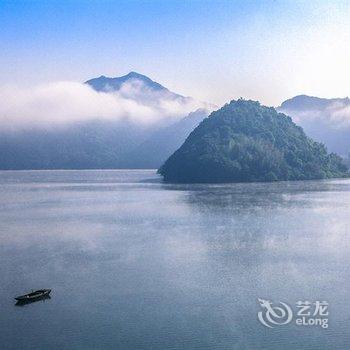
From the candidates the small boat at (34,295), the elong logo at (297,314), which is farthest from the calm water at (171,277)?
the small boat at (34,295)

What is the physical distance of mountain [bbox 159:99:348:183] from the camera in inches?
6371

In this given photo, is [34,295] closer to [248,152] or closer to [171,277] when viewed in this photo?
[171,277]

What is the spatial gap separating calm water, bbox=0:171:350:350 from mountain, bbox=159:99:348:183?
83642mm

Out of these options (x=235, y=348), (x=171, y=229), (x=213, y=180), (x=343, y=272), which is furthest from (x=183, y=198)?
(x=235, y=348)

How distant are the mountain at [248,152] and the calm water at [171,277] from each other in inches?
3293

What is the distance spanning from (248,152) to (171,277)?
422 feet

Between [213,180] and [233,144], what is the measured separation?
15.3m

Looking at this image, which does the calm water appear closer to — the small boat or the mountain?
the small boat

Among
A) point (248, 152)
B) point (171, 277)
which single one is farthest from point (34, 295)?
point (248, 152)

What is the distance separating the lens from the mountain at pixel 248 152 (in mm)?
161812

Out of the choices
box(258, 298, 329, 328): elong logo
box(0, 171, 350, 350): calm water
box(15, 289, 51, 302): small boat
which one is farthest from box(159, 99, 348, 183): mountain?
box(15, 289, 51, 302): small boat

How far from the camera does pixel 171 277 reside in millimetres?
38844

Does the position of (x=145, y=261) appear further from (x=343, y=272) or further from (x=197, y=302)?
(x=343, y=272)

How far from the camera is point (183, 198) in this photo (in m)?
105
